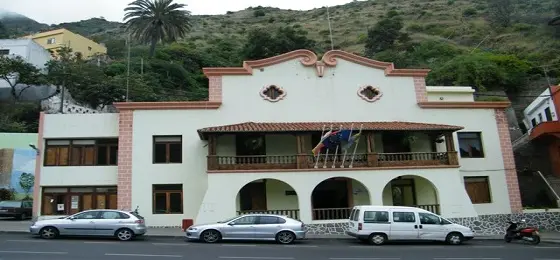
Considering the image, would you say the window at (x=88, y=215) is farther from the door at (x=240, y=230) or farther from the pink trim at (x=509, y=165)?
the pink trim at (x=509, y=165)

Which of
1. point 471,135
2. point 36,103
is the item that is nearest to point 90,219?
point 471,135

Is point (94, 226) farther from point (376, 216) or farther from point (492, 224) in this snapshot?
point (492, 224)

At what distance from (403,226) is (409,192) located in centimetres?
736

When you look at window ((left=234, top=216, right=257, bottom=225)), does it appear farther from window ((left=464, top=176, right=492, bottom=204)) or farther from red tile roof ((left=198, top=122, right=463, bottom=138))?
window ((left=464, top=176, right=492, bottom=204))

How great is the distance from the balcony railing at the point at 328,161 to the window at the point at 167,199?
→ 9.65 ft

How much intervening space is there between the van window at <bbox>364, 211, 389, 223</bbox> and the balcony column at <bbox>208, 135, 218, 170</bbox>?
25.8 feet

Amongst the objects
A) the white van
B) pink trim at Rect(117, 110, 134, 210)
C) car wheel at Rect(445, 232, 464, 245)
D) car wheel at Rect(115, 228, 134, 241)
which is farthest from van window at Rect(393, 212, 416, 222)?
pink trim at Rect(117, 110, 134, 210)

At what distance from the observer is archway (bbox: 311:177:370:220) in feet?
76.4

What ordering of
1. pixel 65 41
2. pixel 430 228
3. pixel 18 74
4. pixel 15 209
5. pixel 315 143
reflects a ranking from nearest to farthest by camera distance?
1. pixel 430 228
2. pixel 315 143
3. pixel 15 209
4. pixel 18 74
5. pixel 65 41

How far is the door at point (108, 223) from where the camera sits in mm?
16656

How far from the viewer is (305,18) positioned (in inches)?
4414

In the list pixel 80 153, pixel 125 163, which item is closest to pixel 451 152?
pixel 125 163

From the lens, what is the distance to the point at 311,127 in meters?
21.9

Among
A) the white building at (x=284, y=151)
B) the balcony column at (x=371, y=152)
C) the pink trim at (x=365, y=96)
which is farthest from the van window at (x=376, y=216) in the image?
the pink trim at (x=365, y=96)
